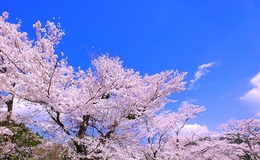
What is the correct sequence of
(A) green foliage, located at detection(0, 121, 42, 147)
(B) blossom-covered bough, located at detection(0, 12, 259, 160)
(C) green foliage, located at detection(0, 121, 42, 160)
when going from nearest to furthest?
(B) blossom-covered bough, located at detection(0, 12, 259, 160) < (C) green foliage, located at detection(0, 121, 42, 160) < (A) green foliage, located at detection(0, 121, 42, 147)

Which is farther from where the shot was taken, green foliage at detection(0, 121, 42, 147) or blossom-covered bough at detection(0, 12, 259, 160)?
green foliage at detection(0, 121, 42, 147)

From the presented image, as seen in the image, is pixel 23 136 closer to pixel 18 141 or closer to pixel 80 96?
pixel 18 141


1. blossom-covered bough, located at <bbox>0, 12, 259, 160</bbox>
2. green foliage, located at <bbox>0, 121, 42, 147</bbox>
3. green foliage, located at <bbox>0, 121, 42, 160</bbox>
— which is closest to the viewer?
blossom-covered bough, located at <bbox>0, 12, 259, 160</bbox>

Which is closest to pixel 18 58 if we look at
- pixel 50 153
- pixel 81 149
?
pixel 81 149

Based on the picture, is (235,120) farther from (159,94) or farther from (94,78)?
(94,78)

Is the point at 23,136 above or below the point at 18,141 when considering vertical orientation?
above

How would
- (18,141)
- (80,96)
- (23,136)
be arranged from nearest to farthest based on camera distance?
(80,96) < (18,141) < (23,136)

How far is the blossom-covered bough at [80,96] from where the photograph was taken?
20.7 ft

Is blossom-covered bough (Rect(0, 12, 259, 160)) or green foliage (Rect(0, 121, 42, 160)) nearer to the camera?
blossom-covered bough (Rect(0, 12, 259, 160))

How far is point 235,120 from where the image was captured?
1703 centimetres

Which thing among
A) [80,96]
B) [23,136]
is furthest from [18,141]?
[80,96]

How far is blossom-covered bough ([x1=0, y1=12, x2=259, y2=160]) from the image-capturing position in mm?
6316

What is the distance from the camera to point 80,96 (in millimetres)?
7277

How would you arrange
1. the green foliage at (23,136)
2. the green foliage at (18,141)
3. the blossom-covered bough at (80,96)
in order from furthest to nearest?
the green foliage at (23,136) < the green foliage at (18,141) < the blossom-covered bough at (80,96)
